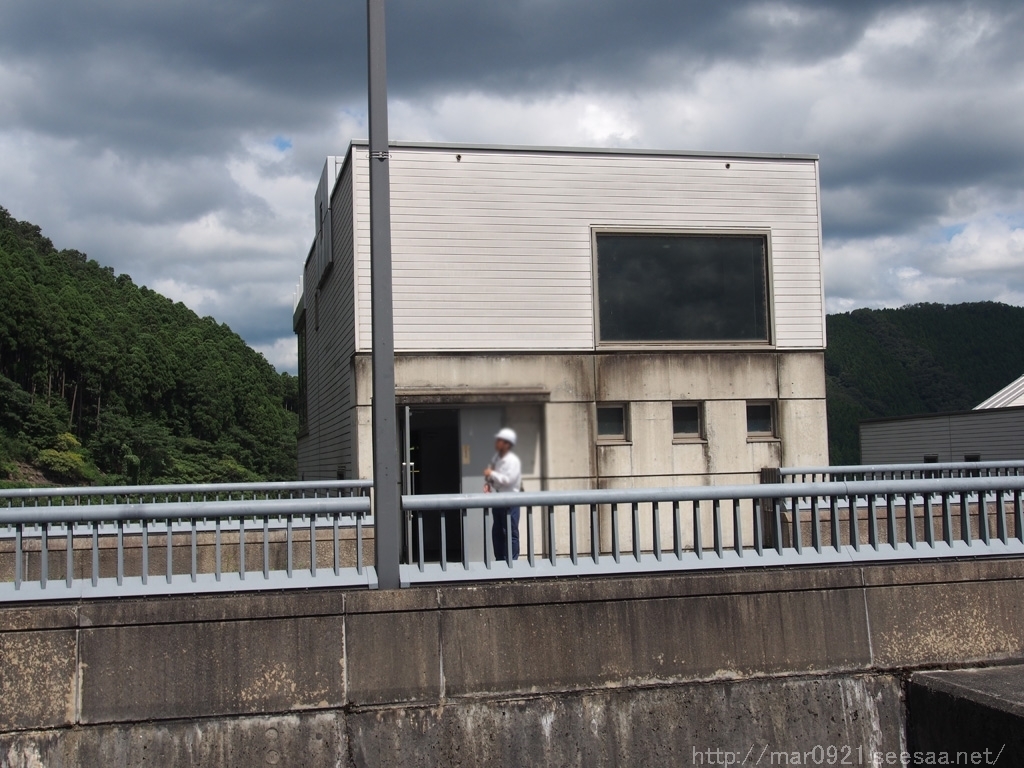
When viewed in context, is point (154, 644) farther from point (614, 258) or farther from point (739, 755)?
point (614, 258)

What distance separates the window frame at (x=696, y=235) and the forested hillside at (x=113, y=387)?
208 feet

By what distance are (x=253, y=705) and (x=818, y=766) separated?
390 cm

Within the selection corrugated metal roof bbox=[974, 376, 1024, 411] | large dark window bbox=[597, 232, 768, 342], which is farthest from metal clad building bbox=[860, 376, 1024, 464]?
large dark window bbox=[597, 232, 768, 342]

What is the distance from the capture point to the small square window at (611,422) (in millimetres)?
17266

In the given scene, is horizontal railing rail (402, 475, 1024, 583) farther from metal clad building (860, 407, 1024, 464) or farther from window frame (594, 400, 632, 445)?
metal clad building (860, 407, 1024, 464)

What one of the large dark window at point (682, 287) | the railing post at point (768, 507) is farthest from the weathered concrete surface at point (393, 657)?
the large dark window at point (682, 287)

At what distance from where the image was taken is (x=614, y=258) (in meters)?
17.8

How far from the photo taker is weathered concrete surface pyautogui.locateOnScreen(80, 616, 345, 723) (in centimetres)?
662

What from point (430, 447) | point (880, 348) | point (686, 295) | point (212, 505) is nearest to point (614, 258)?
point (686, 295)

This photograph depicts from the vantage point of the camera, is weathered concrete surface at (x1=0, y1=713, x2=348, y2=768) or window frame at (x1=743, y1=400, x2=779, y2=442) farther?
window frame at (x1=743, y1=400, x2=779, y2=442)

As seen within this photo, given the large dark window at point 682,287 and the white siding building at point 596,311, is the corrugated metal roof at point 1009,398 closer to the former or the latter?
the white siding building at point 596,311

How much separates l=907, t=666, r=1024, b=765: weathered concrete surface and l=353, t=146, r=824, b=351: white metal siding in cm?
1032

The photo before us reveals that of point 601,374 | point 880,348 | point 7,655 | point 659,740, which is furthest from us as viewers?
point 880,348

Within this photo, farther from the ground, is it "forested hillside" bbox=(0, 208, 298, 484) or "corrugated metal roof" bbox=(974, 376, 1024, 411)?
"forested hillside" bbox=(0, 208, 298, 484)
